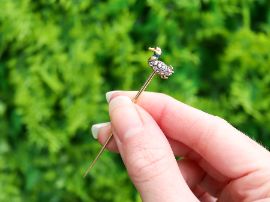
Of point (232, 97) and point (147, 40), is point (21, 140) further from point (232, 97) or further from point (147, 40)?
point (232, 97)

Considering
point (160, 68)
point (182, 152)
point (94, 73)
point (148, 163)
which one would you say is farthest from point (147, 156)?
point (94, 73)

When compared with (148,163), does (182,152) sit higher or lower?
lower

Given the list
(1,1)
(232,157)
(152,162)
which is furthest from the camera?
(1,1)

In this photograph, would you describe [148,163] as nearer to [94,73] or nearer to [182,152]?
[182,152]

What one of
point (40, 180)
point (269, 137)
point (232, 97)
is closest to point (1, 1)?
point (40, 180)

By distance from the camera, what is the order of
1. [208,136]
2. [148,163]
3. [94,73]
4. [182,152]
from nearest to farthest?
1. [148,163]
2. [208,136]
3. [182,152]
4. [94,73]

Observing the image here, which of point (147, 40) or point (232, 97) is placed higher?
point (147, 40)

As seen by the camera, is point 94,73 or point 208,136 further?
point 94,73
